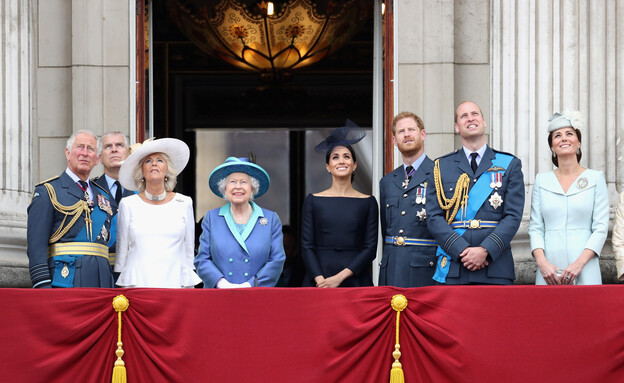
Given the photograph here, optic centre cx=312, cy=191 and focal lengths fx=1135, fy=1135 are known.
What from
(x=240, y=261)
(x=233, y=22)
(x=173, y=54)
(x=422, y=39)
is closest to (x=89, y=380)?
(x=240, y=261)

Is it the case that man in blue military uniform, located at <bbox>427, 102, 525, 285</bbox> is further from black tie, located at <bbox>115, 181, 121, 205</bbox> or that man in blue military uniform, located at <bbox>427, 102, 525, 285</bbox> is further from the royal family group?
black tie, located at <bbox>115, 181, 121, 205</bbox>

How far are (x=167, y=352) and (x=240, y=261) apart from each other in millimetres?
1084

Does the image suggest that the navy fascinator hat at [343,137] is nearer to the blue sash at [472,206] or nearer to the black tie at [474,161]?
the black tie at [474,161]

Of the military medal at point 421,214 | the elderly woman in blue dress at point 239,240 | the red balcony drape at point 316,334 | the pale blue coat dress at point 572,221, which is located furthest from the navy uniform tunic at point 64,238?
the pale blue coat dress at point 572,221

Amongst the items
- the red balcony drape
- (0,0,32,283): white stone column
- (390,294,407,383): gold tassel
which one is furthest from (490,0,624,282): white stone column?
(0,0,32,283): white stone column

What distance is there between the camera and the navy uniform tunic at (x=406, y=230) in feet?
24.1

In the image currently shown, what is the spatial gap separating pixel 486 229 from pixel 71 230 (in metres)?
2.55

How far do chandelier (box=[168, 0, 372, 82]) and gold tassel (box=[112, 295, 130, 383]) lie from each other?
7.24 m

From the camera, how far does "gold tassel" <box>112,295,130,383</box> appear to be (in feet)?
20.5

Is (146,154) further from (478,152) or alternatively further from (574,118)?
(574,118)

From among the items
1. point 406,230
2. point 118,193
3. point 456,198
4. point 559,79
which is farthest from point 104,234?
point 559,79

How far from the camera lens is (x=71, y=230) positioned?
700 cm

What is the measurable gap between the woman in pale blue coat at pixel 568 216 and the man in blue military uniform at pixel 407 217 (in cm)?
71

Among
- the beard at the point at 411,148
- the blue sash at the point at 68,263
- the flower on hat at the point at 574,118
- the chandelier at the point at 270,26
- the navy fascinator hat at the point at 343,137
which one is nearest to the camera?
the blue sash at the point at 68,263
